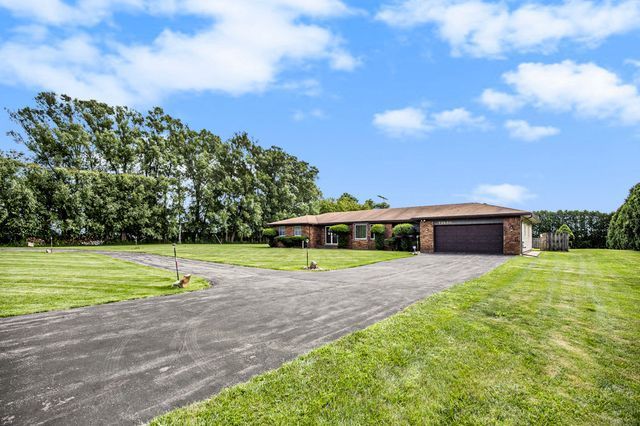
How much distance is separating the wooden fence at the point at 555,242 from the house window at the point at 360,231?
51.2 feet

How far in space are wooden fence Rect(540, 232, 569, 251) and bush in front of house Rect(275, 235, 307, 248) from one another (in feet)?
71.6

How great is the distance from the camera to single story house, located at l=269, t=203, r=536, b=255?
802 inches

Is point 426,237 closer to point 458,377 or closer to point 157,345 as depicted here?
point 458,377

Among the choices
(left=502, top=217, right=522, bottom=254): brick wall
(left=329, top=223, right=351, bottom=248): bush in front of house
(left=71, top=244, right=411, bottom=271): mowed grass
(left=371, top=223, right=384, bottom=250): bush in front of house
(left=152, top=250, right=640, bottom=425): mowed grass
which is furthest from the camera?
(left=329, top=223, right=351, bottom=248): bush in front of house

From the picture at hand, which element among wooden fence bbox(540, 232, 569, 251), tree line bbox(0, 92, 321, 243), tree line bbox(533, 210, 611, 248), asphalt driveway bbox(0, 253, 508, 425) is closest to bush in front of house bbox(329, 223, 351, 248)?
tree line bbox(0, 92, 321, 243)

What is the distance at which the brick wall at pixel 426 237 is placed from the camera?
910 inches

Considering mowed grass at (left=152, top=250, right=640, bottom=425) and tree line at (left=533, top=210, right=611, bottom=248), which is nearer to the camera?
mowed grass at (left=152, top=250, right=640, bottom=425)

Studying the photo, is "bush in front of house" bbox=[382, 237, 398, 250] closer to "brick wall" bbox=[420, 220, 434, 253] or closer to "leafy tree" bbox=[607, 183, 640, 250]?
"brick wall" bbox=[420, 220, 434, 253]

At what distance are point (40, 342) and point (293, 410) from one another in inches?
162

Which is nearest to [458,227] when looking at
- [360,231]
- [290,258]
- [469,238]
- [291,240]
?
[469,238]

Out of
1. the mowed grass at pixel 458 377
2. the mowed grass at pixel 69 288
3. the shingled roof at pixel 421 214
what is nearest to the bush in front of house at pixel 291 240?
the shingled roof at pixel 421 214

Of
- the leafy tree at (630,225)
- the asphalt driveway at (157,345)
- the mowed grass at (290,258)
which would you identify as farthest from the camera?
the leafy tree at (630,225)

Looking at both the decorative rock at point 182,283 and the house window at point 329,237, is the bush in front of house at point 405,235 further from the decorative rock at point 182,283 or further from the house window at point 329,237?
Answer: the decorative rock at point 182,283

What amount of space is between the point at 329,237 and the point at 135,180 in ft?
85.1
